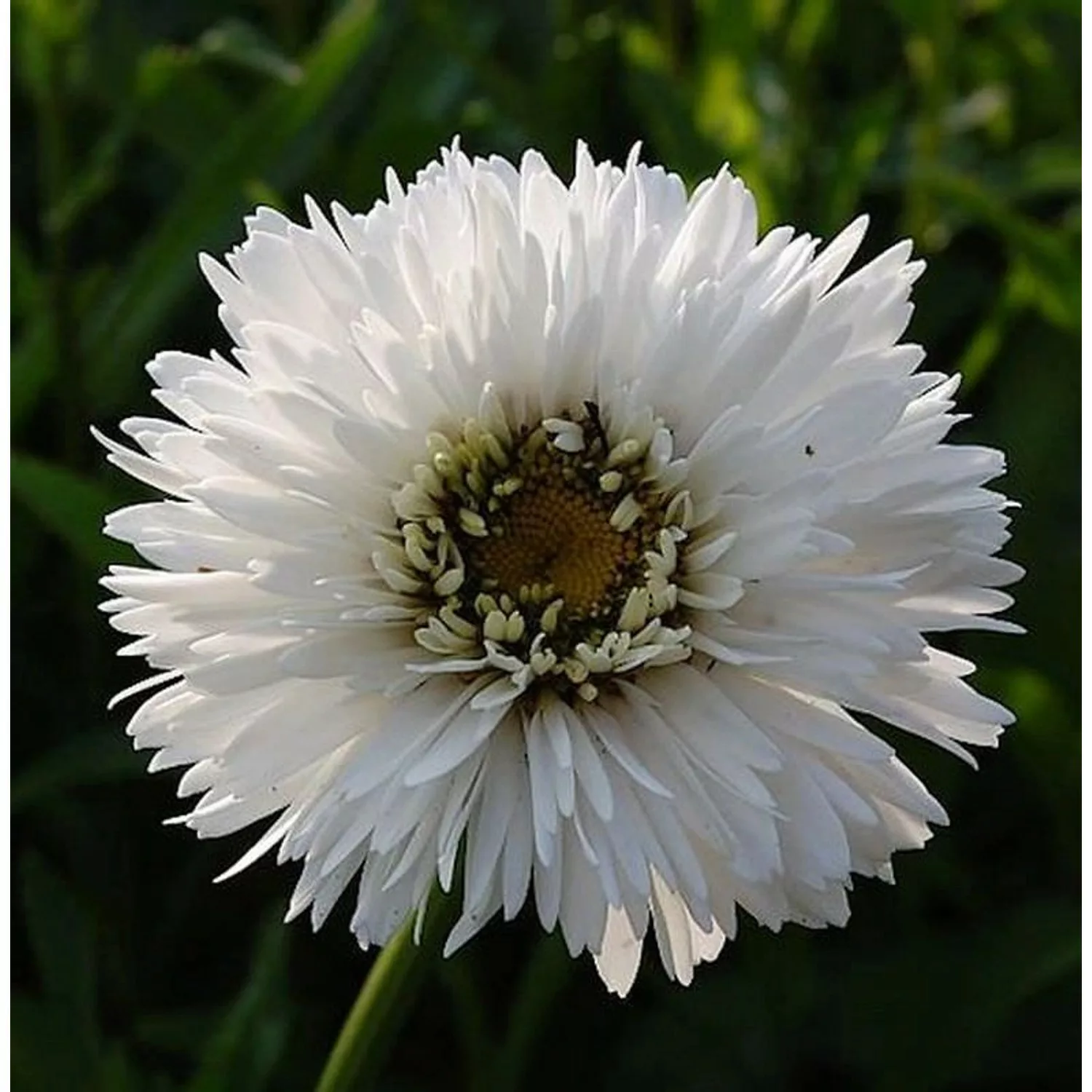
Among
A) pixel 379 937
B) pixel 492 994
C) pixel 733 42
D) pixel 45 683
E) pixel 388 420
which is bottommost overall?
pixel 379 937

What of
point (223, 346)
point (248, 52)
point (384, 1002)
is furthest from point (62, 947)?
point (248, 52)

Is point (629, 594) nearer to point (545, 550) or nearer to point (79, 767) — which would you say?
point (545, 550)

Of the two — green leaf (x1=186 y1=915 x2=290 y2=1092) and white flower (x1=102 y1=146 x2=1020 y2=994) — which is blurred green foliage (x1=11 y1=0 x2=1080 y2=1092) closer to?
green leaf (x1=186 y1=915 x2=290 y2=1092)

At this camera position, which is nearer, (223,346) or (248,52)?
(248,52)

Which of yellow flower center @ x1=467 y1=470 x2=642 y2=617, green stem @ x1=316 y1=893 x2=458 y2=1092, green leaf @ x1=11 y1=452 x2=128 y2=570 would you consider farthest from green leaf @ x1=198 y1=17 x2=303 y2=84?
green stem @ x1=316 y1=893 x2=458 y2=1092

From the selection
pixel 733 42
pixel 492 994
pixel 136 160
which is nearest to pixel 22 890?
pixel 492 994

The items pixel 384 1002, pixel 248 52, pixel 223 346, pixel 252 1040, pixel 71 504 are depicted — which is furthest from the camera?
pixel 223 346

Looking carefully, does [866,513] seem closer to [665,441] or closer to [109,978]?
[665,441]
